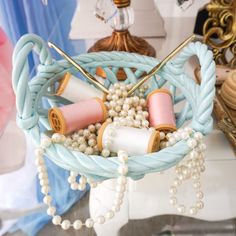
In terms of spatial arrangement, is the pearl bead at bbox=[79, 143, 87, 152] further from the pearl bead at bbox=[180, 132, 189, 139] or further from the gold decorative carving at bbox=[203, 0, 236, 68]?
the gold decorative carving at bbox=[203, 0, 236, 68]

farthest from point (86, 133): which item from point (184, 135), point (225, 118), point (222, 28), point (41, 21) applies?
point (41, 21)

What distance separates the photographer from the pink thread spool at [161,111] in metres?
0.47

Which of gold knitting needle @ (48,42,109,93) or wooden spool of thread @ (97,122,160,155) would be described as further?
gold knitting needle @ (48,42,109,93)

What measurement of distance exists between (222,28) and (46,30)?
49 centimetres

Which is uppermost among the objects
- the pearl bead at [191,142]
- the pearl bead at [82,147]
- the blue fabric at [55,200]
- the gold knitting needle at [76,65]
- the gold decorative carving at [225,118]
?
the gold knitting needle at [76,65]

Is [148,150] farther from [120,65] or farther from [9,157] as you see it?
[9,157]

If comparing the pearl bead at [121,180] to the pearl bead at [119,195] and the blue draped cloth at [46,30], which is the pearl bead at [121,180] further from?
the blue draped cloth at [46,30]

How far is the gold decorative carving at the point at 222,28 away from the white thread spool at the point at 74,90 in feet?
1.13

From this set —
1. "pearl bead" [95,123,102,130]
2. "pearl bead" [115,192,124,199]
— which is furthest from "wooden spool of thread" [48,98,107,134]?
"pearl bead" [115,192,124,199]

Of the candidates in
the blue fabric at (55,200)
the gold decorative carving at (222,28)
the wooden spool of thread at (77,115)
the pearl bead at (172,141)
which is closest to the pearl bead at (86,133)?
the wooden spool of thread at (77,115)

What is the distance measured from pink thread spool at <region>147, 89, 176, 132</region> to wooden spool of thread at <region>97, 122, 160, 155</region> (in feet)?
0.14

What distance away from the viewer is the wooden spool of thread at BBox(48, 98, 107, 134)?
44 centimetres

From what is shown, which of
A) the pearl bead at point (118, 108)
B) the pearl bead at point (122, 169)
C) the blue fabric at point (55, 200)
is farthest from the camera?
the blue fabric at point (55, 200)

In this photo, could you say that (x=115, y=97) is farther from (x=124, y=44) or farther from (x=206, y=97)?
(x=124, y=44)
